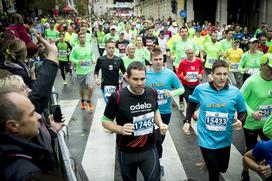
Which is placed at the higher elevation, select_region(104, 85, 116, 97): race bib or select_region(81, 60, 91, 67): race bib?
select_region(81, 60, 91, 67): race bib

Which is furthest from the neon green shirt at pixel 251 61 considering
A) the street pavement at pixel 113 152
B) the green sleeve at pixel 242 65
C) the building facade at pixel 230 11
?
the building facade at pixel 230 11

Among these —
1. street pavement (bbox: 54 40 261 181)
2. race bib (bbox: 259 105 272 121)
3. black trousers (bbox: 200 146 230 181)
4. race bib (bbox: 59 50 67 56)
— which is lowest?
street pavement (bbox: 54 40 261 181)

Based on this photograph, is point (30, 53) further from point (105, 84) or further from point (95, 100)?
point (95, 100)

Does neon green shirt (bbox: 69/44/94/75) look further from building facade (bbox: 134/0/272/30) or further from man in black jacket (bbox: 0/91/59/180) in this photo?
building facade (bbox: 134/0/272/30)

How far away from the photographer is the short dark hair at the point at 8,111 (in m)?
1.82

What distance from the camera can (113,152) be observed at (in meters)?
5.97

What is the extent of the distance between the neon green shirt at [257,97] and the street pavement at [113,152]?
3.11ft

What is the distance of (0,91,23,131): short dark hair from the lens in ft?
5.98

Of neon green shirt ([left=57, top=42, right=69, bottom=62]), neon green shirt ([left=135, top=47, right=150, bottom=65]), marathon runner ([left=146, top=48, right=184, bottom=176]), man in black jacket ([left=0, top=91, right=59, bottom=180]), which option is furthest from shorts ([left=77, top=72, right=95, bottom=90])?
man in black jacket ([left=0, top=91, right=59, bottom=180])

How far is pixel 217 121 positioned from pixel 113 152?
8.22ft

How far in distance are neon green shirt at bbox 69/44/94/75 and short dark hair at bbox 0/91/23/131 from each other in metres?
6.87

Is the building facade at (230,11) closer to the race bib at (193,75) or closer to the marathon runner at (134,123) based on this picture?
the race bib at (193,75)

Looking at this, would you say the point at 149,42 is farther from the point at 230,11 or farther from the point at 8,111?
the point at 230,11

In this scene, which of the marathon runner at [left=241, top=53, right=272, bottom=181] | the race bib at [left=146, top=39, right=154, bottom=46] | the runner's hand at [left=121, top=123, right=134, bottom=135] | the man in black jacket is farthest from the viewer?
the race bib at [left=146, top=39, right=154, bottom=46]
